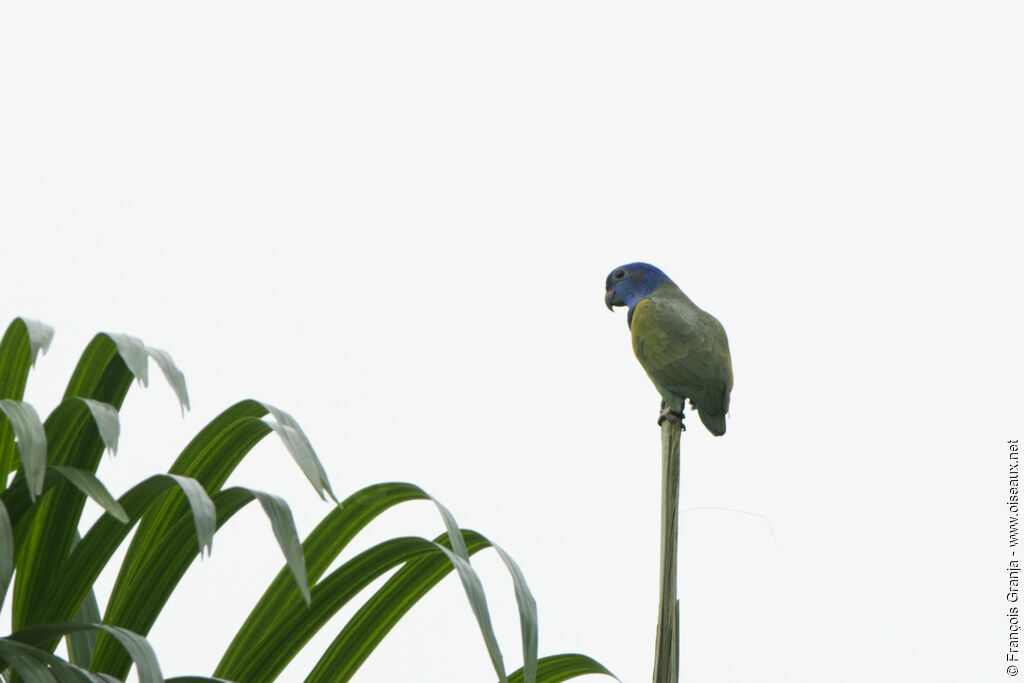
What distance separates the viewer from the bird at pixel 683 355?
3.07 meters

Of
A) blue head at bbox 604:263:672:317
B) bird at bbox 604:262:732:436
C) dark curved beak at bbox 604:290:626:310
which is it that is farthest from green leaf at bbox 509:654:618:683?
dark curved beak at bbox 604:290:626:310

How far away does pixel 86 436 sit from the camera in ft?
3.77

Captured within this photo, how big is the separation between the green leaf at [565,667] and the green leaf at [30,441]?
2.47ft

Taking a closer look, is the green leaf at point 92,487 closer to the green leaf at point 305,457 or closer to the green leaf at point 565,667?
the green leaf at point 305,457

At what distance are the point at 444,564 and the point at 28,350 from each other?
59 cm

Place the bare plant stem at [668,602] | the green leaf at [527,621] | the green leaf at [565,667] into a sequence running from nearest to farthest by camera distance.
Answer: the green leaf at [527,621]
the bare plant stem at [668,602]
the green leaf at [565,667]

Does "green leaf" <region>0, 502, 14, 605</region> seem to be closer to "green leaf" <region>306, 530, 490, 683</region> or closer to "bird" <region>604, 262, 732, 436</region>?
"green leaf" <region>306, 530, 490, 683</region>

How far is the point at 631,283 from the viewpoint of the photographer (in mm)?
3990

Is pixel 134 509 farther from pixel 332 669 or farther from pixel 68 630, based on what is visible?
pixel 332 669

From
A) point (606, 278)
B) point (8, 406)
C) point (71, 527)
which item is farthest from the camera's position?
point (606, 278)

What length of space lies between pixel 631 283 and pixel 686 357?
937 mm

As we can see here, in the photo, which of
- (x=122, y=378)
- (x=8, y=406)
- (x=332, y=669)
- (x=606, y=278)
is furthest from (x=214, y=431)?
(x=606, y=278)

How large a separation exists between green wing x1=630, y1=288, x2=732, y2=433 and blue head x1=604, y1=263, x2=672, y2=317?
1.48 feet

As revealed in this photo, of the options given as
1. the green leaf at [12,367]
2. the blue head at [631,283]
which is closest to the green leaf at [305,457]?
the green leaf at [12,367]
